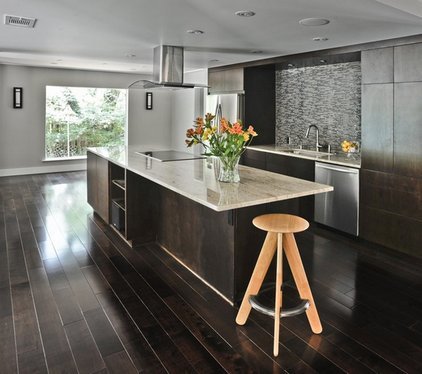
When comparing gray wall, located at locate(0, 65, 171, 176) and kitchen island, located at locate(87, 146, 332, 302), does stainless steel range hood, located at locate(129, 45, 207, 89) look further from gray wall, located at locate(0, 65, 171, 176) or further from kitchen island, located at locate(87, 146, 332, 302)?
gray wall, located at locate(0, 65, 171, 176)

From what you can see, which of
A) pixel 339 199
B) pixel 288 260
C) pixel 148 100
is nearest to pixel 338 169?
pixel 339 199

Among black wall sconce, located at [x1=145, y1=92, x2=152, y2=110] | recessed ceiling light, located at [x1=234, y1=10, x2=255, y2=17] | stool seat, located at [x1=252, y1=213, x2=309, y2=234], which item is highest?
black wall sconce, located at [x1=145, y1=92, x2=152, y2=110]

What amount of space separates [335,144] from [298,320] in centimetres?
338

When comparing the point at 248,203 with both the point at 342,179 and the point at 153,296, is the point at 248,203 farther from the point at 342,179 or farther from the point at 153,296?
the point at 342,179

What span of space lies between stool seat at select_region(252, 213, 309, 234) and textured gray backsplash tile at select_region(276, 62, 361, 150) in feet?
9.87

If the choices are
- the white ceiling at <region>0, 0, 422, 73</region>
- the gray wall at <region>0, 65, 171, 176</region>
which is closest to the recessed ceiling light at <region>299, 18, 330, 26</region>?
the white ceiling at <region>0, 0, 422, 73</region>

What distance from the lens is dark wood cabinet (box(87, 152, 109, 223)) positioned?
465 cm

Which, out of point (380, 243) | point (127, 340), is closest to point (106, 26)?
point (127, 340)

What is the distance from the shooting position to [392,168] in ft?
13.1

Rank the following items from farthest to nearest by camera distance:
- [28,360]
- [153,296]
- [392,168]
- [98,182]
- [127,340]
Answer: [98,182], [392,168], [153,296], [127,340], [28,360]

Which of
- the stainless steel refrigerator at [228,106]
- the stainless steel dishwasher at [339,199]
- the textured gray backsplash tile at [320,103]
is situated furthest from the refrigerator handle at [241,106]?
the stainless steel dishwasher at [339,199]

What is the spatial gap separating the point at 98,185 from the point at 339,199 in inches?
122

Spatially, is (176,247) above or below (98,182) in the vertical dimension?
below

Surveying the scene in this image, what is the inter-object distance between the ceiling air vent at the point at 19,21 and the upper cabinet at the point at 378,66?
3539 millimetres
